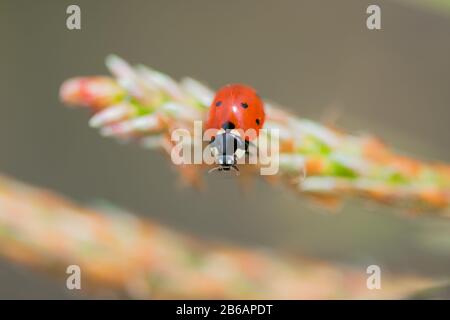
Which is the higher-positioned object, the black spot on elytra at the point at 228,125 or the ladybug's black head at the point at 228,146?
the black spot on elytra at the point at 228,125

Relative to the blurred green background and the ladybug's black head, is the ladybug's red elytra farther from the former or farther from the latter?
the blurred green background

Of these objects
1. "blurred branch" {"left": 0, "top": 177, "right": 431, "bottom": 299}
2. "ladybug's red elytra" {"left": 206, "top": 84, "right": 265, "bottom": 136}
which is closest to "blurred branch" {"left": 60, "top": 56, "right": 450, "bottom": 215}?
"ladybug's red elytra" {"left": 206, "top": 84, "right": 265, "bottom": 136}

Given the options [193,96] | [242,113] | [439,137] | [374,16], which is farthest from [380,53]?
[193,96]

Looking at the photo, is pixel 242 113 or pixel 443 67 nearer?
pixel 242 113

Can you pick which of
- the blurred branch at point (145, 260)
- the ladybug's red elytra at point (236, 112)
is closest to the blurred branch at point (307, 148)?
the ladybug's red elytra at point (236, 112)

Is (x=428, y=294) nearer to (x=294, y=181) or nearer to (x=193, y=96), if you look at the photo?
(x=294, y=181)

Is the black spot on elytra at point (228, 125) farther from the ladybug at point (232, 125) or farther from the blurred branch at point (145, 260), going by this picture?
the blurred branch at point (145, 260)
